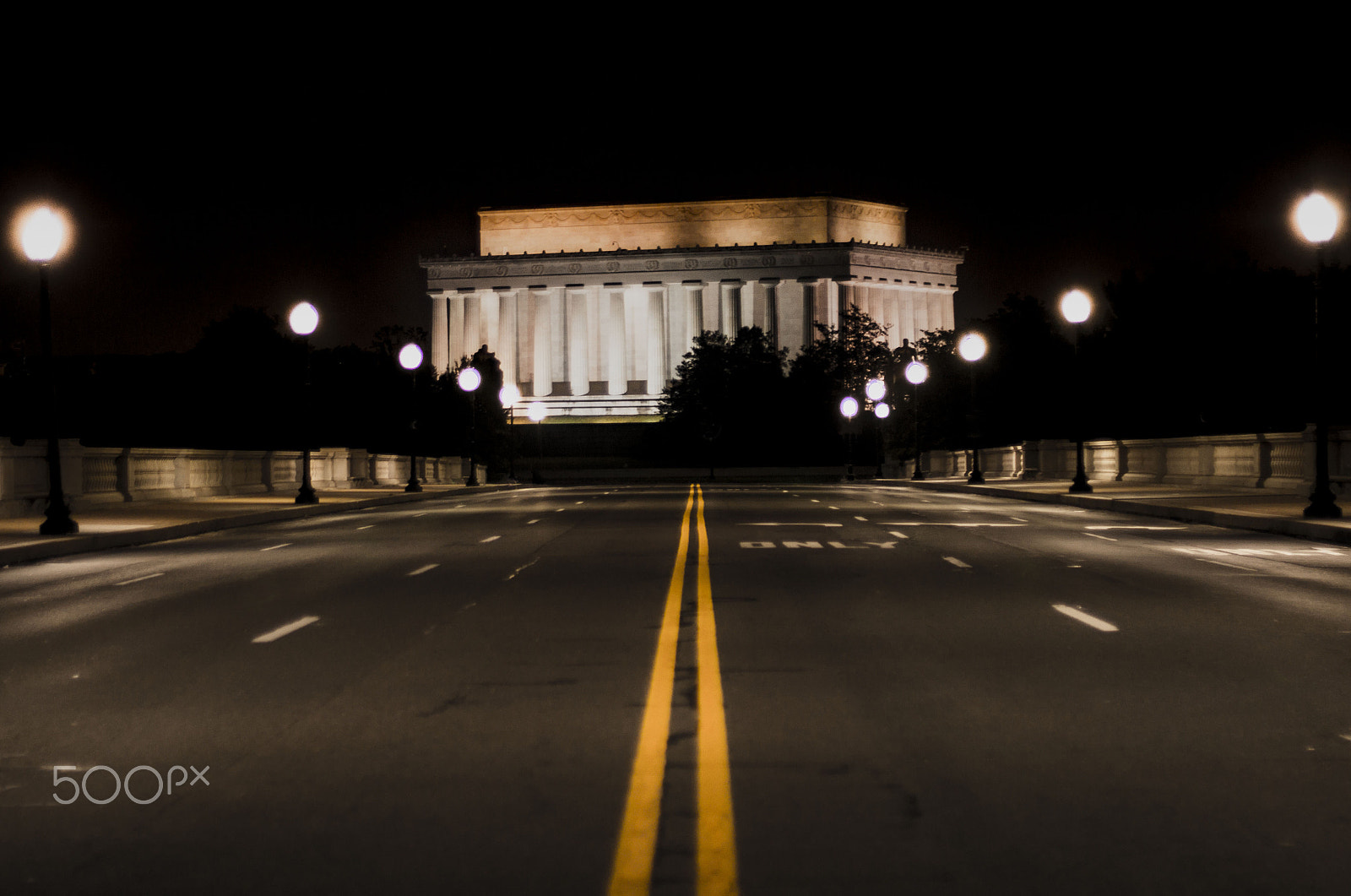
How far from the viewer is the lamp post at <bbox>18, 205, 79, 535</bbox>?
25938 millimetres

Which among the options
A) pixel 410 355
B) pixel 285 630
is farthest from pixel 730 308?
pixel 285 630

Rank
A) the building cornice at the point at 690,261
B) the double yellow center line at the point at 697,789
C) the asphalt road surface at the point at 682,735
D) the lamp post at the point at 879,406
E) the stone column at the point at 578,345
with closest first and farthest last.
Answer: the double yellow center line at the point at 697,789
the asphalt road surface at the point at 682,735
the lamp post at the point at 879,406
the building cornice at the point at 690,261
the stone column at the point at 578,345

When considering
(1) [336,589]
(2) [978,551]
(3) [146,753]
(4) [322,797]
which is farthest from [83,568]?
(4) [322,797]

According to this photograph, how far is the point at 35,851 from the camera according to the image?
229 inches

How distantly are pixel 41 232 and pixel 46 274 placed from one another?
94cm

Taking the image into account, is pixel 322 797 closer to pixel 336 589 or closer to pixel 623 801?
pixel 623 801

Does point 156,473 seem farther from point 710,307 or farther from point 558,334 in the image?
point 558,334

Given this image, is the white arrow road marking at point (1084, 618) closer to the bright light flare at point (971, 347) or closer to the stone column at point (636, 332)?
the bright light flare at point (971, 347)

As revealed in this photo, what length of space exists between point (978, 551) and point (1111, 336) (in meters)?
87.3

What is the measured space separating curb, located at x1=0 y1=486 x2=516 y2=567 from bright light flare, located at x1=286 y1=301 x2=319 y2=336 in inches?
196

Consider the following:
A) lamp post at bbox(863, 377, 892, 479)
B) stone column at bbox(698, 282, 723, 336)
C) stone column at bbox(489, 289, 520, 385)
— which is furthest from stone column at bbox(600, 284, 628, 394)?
lamp post at bbox(863, 377, 892, 479)

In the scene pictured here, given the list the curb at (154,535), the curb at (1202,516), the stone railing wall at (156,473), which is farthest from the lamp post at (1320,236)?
the stone railing wall at (156,473)

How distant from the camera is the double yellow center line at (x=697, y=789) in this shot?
5.46 metres

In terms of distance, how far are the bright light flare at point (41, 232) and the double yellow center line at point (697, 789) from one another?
754 inches
